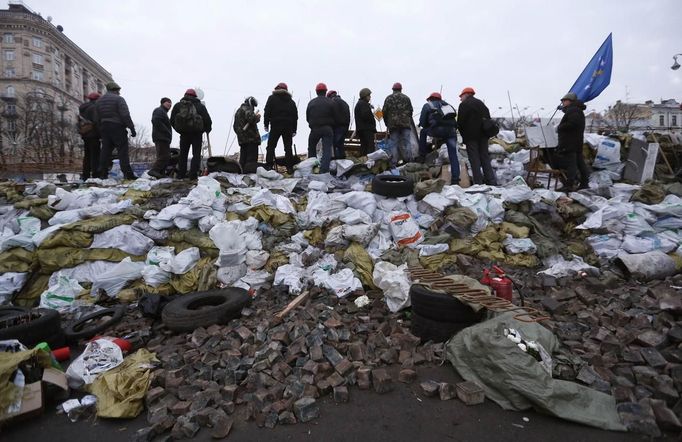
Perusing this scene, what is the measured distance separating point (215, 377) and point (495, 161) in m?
7.59

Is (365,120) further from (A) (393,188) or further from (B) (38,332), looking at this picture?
(B) (38,332)

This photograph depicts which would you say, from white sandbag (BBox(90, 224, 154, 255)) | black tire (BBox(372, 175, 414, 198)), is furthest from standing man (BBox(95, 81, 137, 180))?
black tire (BBox(372, 175, 414, 198))

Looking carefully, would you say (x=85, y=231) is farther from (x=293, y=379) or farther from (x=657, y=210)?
(x=657, y=210)

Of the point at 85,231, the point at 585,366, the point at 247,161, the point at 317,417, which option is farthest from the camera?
the point at 247,161

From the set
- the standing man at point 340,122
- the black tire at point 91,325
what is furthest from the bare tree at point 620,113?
the black tire at point 91,325

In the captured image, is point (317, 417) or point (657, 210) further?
point (657, 210)

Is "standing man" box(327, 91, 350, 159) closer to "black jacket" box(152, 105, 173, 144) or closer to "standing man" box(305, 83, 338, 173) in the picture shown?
"standing man" box(305, 83, 338, 173)

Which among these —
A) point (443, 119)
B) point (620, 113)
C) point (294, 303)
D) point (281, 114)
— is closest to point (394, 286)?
point (294, 303)

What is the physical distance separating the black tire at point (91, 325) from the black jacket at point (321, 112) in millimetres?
4873

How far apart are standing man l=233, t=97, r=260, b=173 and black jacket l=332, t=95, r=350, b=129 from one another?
169 cm

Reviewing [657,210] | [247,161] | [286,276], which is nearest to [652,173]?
[657,210]

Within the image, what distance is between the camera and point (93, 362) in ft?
9.80

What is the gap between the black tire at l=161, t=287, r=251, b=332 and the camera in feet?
12.4

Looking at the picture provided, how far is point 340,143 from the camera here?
8430 mm
